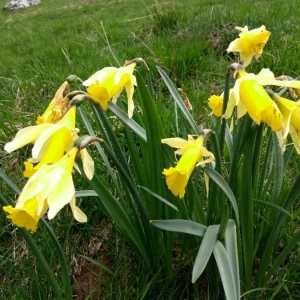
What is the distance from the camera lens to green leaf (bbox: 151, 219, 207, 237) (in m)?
0.89

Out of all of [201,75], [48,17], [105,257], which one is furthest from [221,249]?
[48,17]

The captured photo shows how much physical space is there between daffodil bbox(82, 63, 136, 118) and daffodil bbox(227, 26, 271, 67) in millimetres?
237

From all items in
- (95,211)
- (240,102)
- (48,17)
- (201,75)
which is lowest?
(48,17)

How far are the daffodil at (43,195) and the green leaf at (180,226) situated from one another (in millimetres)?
259

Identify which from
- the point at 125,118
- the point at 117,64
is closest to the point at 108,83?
the point at 125,118

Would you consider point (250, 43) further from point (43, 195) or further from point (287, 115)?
point (43, 195)

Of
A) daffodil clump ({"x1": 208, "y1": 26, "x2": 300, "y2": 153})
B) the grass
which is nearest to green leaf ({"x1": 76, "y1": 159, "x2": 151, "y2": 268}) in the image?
the grass

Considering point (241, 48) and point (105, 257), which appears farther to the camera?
point (105, 257)

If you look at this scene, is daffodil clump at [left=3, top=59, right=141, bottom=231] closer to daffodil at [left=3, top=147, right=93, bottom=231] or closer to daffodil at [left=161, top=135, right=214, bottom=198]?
daffodil at [left=3, top=147, right=93, bottom=231]

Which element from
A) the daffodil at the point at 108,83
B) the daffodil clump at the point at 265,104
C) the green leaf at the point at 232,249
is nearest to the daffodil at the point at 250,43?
the daffodil clump at the point at 265,104

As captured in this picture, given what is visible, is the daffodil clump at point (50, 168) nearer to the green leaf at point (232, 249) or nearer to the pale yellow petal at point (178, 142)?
the pale yellow petal at point (178, 142)

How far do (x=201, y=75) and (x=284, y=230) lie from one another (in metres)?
1.59

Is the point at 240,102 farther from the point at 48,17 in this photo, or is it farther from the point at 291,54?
the point at 48,17

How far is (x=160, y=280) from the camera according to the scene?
110 centimetres
